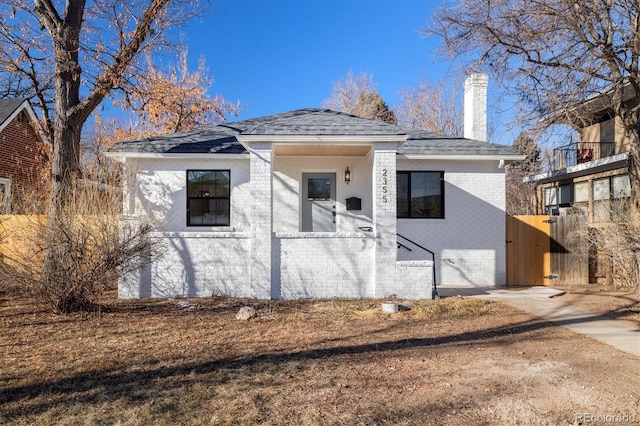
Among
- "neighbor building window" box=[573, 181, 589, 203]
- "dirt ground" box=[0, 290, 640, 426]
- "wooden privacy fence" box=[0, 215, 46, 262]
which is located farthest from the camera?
"neighbor building window" box=[573, 181, 589, 203]

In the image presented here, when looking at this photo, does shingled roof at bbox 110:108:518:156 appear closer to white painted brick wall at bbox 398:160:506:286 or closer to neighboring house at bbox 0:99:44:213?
white painted brick wall at bbox 398:160:506:286

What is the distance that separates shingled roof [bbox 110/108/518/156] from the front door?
176 cm

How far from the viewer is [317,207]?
10.6 meters

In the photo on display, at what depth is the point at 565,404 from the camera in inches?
136

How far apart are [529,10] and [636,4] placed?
1.89 m

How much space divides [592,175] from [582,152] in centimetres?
234

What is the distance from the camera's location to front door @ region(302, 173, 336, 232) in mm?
10617

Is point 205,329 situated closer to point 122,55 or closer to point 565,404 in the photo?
point 565,404

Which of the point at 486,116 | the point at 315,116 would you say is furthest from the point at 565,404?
the point at 486,116

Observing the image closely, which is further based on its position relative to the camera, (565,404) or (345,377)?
(345,377)

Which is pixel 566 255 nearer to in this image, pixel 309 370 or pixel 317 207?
pixel 317 207

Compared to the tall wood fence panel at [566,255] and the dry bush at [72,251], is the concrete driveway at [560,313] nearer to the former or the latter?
the tall wood fence panel at [566,255]

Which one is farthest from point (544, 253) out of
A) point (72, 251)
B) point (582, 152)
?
point (72, 251)

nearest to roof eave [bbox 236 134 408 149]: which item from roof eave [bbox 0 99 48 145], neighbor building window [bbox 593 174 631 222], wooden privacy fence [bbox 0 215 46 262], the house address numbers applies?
the house address numbers
